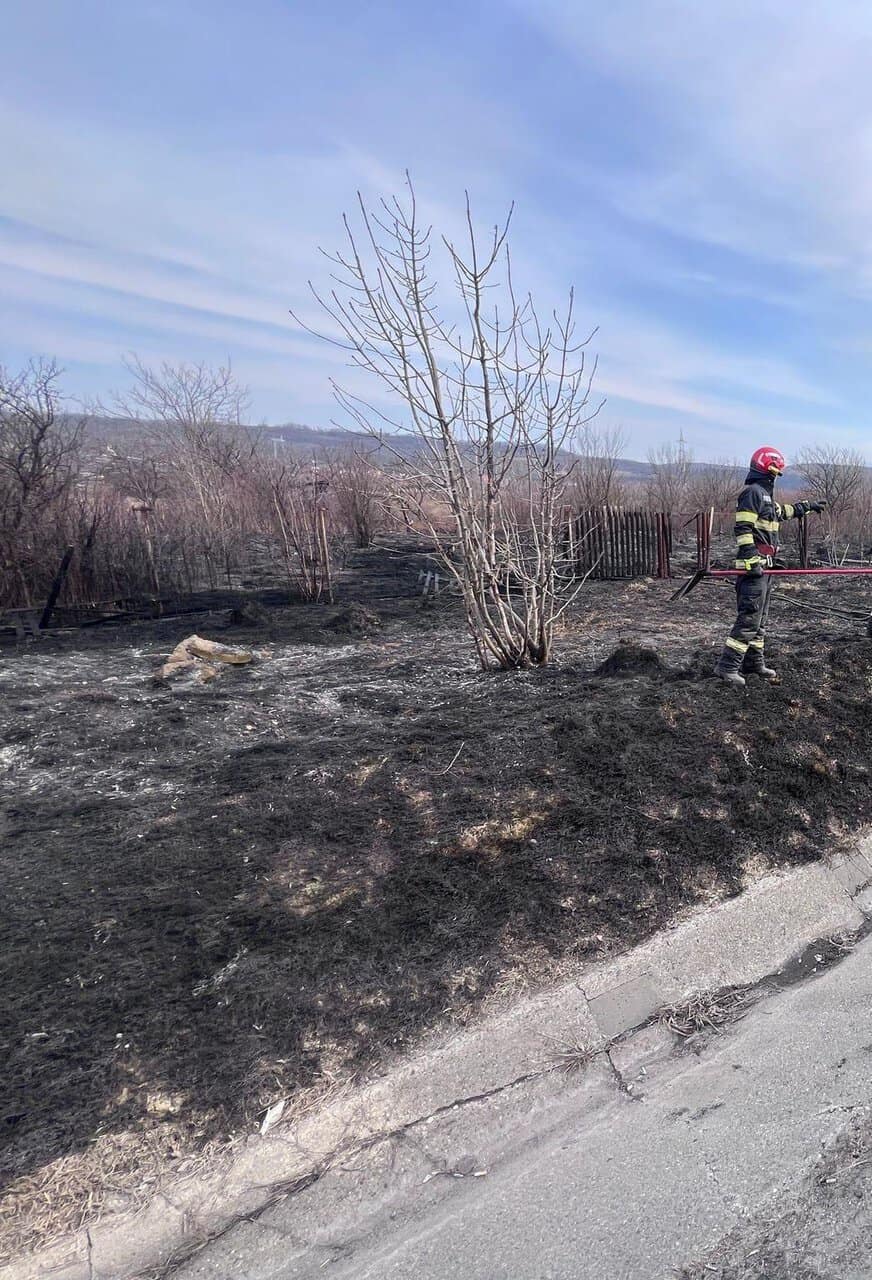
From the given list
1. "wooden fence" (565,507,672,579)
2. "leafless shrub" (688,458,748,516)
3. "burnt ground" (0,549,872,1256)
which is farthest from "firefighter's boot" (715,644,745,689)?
"leafless shrub" (688,458,748,516)

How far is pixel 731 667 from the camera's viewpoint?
209 inches

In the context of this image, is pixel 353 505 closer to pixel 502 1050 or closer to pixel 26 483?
pixel 26 483

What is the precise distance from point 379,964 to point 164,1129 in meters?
0.81

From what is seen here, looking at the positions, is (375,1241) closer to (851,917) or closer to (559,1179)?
(559,1179)

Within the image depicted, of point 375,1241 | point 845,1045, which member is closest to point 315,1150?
point 375,1241

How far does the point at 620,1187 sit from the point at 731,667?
13.3 ft

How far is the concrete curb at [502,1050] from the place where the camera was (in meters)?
1.65

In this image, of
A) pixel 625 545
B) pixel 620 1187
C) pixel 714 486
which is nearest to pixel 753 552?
pixel 620 1187

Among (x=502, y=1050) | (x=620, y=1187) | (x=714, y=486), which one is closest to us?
(x=620, y=1187)

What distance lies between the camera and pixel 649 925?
109 inches

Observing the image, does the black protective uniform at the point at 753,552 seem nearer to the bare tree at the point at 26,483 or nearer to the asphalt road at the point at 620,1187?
the asphalt road at the point at 620,1187

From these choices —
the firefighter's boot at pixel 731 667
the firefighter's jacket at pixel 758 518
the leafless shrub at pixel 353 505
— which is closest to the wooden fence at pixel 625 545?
the leafless shrub at pixel 353 505

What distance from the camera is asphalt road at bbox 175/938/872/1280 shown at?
163cm

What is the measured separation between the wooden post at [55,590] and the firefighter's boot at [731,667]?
783 cm
